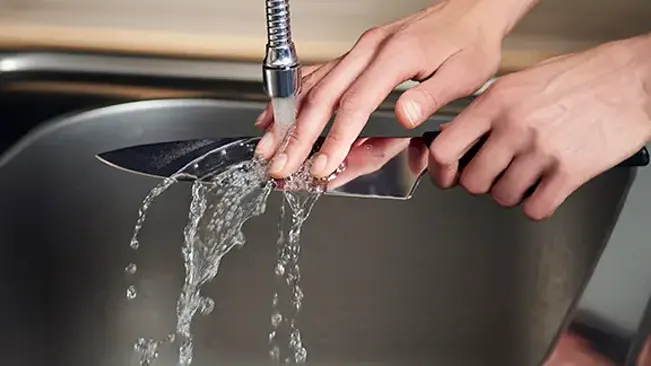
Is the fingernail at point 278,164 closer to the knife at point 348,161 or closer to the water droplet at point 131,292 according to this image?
the knife at point 348,161

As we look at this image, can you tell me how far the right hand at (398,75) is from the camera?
555 millimetres

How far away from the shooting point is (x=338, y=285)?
0.69 m

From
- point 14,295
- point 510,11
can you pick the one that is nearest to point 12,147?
point 14,295

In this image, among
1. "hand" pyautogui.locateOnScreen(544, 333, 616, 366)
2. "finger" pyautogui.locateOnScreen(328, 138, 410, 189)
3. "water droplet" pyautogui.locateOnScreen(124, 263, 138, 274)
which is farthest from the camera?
"water droplet" pyautogui.locateOnScreen(124, 263, 138, 274)

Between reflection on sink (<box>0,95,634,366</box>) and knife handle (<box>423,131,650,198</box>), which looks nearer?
knife handle (<box>423,131,650,198</box>)

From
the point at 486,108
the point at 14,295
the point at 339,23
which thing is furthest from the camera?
the point at 339,23

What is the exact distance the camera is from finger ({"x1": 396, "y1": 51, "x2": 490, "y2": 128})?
0.54 m

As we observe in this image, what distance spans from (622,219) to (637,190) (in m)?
0.04

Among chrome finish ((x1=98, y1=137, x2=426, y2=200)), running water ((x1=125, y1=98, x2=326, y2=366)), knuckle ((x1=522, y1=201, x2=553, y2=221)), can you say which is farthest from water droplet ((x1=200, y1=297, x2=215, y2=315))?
knuckle ((x1=522, y1=201, x2=553, y2=221))

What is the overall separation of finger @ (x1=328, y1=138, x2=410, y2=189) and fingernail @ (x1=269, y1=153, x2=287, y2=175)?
3cm

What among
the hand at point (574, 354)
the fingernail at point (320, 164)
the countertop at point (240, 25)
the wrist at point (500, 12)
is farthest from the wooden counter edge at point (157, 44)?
the hand at point (574, 354)

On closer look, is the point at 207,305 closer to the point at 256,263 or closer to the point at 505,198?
the point at 256,263

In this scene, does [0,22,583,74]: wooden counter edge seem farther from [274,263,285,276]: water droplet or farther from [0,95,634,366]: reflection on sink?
[274,263,285,276]: water droplet

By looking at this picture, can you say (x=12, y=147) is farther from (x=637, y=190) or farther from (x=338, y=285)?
(x=637, y=190)
